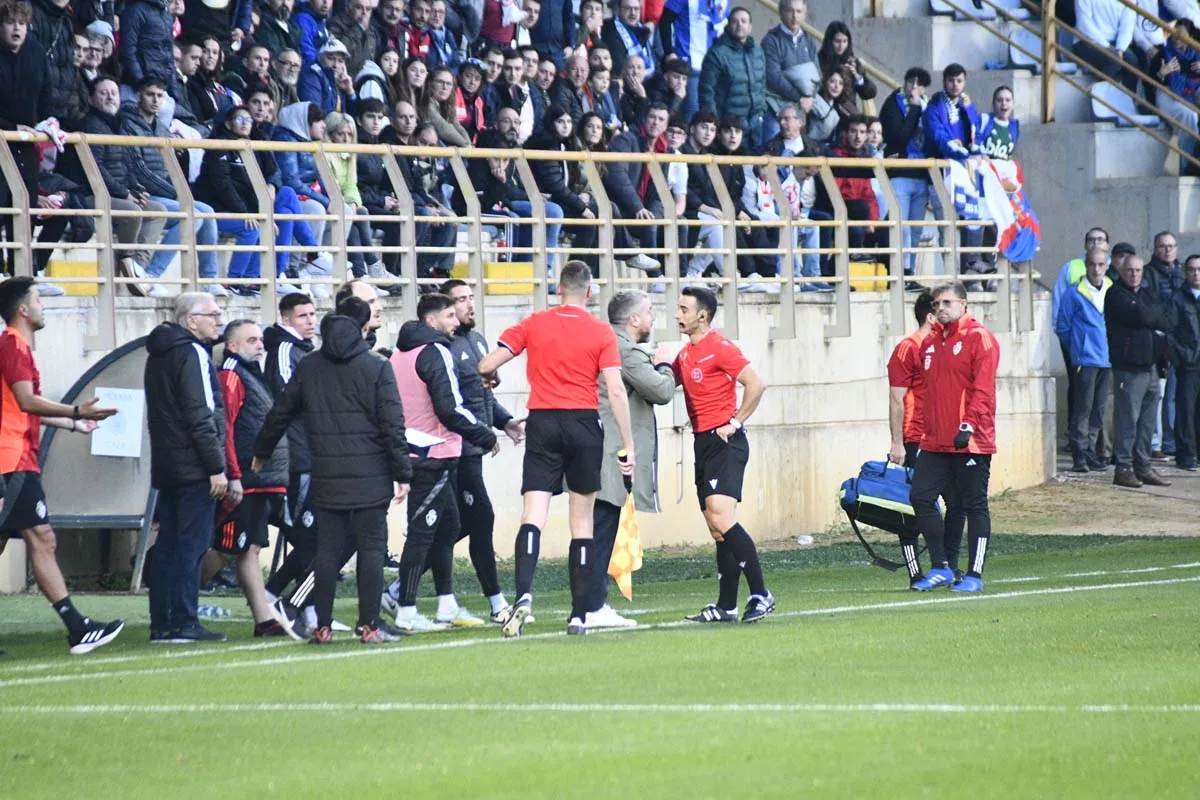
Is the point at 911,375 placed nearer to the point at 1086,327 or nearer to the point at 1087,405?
the point at 1086,327

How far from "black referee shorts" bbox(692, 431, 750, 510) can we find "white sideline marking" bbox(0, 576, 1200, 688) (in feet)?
2.46

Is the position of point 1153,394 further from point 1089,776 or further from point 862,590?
point 1089,776

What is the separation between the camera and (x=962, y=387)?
46.2 feet

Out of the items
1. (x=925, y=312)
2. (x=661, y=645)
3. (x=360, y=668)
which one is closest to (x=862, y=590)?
(x=925, y=312)

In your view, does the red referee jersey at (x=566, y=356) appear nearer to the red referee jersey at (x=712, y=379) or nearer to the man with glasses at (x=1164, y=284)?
the red referee jersey at (x=712, y=379)

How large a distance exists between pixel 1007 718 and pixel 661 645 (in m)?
3.18

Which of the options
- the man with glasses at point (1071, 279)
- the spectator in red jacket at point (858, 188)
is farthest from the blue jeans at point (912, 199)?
Result: the man with glasses at point (1071, 279)

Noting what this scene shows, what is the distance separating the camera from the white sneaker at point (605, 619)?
39.7 feet

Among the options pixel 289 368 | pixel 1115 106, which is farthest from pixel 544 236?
pixel 1115 106

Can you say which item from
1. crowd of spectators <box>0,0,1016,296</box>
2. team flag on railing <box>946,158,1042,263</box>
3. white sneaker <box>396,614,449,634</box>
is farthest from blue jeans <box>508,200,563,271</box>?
white sneaker <box>396,614,449,634</box>

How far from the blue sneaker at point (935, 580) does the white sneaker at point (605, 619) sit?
2.61 meters

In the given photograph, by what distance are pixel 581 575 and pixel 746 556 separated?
38.3 inches

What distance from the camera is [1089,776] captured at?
22.6 ft

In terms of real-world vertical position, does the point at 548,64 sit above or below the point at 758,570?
above
